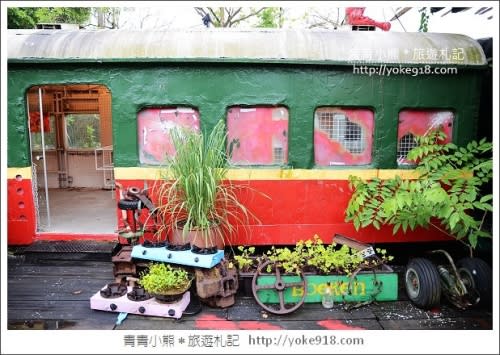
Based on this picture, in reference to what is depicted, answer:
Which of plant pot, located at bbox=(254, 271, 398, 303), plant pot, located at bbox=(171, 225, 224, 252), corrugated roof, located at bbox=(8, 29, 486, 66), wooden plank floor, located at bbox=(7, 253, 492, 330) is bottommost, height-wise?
wooden plank floor, located at bbox=(7, 253, 492, 330)

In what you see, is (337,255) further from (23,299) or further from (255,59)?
(23,299)

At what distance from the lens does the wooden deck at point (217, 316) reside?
3906mm

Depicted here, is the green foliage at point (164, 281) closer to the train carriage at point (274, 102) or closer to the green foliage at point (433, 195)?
the train carriage at point (274, 102)

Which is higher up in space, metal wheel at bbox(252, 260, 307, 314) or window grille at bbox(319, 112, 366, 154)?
window grille at bbox(319, 112, 366, 154)

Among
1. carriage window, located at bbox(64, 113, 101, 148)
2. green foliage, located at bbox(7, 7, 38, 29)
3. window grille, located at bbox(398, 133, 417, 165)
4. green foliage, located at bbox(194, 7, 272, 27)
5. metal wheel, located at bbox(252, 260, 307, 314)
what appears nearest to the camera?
metal wheel, located at bbox(252, 260, 307, 314)

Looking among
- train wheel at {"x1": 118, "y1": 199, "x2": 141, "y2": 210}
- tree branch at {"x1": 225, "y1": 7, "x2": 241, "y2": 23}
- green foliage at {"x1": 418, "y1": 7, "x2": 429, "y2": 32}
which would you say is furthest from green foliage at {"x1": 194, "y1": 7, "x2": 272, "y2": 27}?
train wheel at {"x1": 118, "y1": 199, "x2": 141, "y2": 210}

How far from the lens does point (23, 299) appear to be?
4.31 meters

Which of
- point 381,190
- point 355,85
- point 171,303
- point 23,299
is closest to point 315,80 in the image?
point 355,85

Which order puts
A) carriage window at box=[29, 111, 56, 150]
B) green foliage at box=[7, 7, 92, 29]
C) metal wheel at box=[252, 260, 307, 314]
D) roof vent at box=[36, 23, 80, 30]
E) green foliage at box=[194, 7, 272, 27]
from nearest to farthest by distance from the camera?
metal wheel at box=[252, 260, 307, 314], roof vent at box=[36, 23, 80, 30], green foliage at box=[7, 7, 92, 29], carriage window at box=[29, 111, 56, 150], green foliage at box=[194, 7, 272, 27]

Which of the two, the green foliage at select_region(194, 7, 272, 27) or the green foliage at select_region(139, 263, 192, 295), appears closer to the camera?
the green foliage at select_region(139, 263, 192, 295)

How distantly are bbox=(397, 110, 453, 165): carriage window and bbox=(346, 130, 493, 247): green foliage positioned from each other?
0.16 metres

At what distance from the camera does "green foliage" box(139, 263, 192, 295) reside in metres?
3.92

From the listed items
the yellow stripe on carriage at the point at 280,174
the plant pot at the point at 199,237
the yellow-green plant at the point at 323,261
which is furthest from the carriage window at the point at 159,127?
the yellow-green plant at the point at 323,261

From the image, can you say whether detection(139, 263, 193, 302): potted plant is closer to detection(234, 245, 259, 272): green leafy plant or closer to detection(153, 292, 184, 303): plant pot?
detection(153, 292, 184, 303): plant pot
